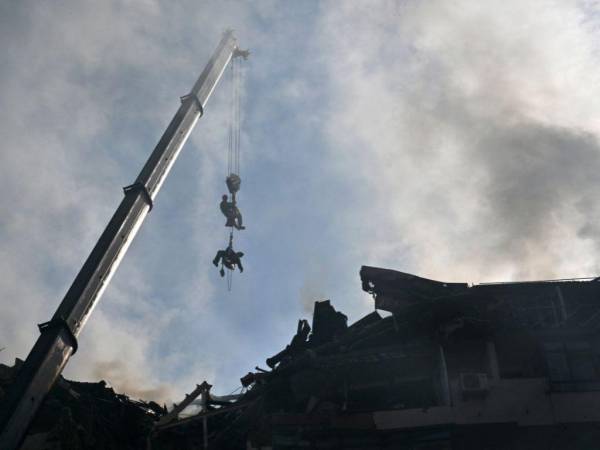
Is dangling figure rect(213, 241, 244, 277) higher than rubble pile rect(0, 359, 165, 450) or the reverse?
higher

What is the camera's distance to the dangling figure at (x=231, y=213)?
85.4 ft

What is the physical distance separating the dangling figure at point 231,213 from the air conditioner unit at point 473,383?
12541 millimetres

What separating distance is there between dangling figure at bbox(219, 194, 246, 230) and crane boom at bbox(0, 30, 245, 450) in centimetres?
359

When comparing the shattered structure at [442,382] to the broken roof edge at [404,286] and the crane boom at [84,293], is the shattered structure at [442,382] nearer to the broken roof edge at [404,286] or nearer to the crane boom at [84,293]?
the broken roof edge at [404,286]

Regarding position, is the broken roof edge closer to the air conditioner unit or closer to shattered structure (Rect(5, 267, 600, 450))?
shattered structure (Rect(5, 267, 600, 450))

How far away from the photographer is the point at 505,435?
63.1ft

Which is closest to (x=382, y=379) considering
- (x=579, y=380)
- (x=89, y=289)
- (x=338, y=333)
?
(x=338, y=333)

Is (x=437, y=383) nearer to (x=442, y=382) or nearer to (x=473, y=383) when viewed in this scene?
(x=442, y=382)

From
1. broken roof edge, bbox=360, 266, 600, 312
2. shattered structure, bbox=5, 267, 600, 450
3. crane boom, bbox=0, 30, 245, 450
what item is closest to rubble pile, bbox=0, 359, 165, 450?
shattered structure, bbox=5, 267, 600, 450

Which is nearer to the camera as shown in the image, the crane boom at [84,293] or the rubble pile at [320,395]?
the crane boom at [84,293]

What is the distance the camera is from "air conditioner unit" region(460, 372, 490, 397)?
735 inches

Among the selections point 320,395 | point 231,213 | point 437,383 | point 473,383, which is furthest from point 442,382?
point 231,213

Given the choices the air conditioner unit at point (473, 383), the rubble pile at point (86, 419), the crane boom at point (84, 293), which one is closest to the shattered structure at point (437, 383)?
the air conditioner unit at point (473, 383)

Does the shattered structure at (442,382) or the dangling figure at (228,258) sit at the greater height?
the dangling figure at (228,258)
